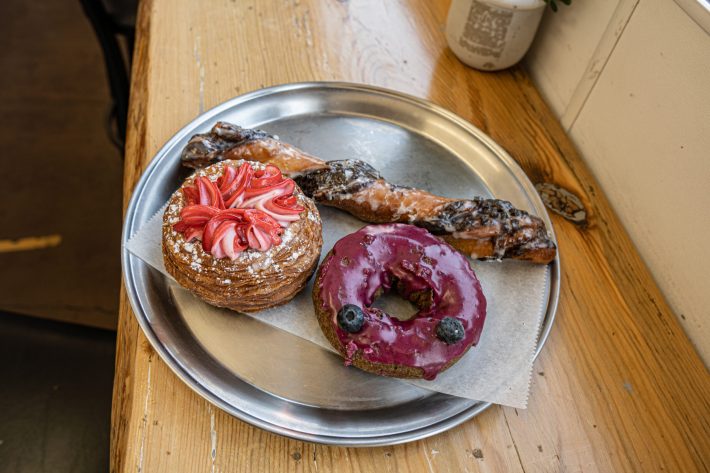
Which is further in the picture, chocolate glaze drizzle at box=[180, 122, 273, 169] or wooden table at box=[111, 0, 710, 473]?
chocolate glaze drizzle at box=[180, 122, 273, 169]

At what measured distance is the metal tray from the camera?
108 centimetres


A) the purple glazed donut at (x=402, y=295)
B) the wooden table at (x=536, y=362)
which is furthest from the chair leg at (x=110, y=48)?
the purple glazed donut at (x=402, y=295)

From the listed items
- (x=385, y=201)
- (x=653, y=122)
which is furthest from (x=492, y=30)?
(x=385, y=201)

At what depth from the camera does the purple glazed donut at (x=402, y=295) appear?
3.55 ft

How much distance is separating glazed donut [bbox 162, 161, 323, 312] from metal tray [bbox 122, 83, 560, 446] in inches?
3.6

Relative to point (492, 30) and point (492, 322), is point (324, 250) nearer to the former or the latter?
point (492, 322)

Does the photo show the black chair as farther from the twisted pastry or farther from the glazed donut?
the glazed donut

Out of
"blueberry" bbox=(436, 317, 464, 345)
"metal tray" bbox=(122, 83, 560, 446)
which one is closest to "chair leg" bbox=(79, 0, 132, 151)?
"metal tray" bbox=(122, 83, 560, 446)

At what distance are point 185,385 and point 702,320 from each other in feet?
3.90

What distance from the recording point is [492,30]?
1.70m

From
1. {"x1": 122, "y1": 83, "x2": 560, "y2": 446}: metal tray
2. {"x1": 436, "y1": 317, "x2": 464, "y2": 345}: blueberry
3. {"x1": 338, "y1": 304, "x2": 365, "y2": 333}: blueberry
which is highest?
{"x1": 436, "y1": 317, "x2": 464, "y2": 345}: blueberry

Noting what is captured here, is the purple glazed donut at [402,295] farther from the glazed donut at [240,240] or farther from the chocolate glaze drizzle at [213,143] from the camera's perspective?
the chocolate glaze drizzle at [213,143]

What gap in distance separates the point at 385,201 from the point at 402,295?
26cm

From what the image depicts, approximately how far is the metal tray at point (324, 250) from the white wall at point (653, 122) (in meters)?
0.27
